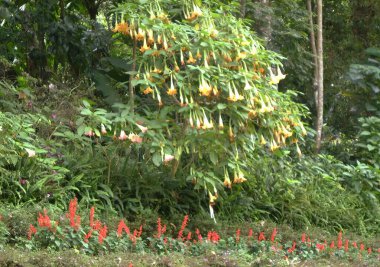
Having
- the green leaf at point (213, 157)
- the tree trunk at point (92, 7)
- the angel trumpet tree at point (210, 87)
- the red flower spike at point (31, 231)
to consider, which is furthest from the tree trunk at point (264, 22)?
the red flower spike at point (31, 231)

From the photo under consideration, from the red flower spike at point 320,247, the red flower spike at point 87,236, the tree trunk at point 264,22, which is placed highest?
the tree trunk at point 264,22

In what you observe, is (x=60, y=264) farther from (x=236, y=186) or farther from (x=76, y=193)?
(x=236, y=186)

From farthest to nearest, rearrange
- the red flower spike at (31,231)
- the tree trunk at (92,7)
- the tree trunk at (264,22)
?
the tree trunk at (92,7) → the tree trunk at (264,22) → the red flower spike at (31,231)

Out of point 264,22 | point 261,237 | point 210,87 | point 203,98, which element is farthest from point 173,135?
point 264,22

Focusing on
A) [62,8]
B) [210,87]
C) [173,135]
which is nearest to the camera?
[210,87]

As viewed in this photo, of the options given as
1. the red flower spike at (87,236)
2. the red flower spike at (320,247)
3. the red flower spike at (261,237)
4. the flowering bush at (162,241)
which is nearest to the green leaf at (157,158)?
the flowering bush at (162,241)

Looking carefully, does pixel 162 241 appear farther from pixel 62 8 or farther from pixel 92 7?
pixel 92 7

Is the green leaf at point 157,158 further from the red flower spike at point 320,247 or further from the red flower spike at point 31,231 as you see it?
Answer: the red flower spike at point 31,231

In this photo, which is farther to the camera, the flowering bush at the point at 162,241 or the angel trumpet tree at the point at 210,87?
the angel trumpet tree at the point at 210,87

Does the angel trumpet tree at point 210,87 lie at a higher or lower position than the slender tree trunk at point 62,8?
lower

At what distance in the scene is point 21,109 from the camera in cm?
808

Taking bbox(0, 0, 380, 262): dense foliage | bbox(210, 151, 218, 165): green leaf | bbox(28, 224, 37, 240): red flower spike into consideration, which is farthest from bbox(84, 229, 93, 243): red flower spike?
bbox(210, 151, 218, 165): green leaf

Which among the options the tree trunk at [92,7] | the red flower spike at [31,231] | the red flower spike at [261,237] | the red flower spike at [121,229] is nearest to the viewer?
the red flower spike at [31,231]

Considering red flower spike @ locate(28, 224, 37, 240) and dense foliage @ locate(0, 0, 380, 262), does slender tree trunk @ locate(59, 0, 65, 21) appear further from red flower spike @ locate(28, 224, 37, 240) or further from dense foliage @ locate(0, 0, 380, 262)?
red flower spike @ locate(28, 224, 37, 240)
